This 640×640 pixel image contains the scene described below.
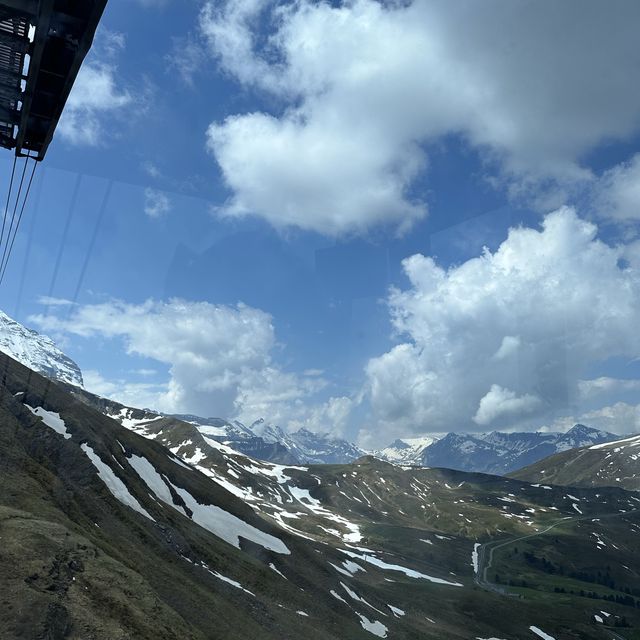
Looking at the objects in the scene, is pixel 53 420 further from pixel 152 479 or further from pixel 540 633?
pixel 540 633

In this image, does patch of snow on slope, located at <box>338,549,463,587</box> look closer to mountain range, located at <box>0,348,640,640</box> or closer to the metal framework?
mountain range, located at <box>0,348,640,640</box>

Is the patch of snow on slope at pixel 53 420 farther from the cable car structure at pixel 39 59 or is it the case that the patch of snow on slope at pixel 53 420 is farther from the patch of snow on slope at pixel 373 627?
the cable car structure at pixel 39 59

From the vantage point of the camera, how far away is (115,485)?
62.7m

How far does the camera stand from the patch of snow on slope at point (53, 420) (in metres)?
71.0

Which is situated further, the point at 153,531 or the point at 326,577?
the point at 326,577

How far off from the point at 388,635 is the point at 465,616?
41071 mm

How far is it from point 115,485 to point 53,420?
1871 cm

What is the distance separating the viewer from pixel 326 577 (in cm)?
8294

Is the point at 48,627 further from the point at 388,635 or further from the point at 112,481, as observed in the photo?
the point at 388,635

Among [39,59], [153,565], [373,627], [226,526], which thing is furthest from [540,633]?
[39,59]

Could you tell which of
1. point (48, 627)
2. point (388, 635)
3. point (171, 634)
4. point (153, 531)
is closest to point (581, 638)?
point (388, 635)

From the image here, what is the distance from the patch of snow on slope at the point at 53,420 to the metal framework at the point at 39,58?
214ft

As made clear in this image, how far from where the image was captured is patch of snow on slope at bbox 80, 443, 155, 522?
60.1 meters

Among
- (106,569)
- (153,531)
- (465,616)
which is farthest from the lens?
(465,616)
